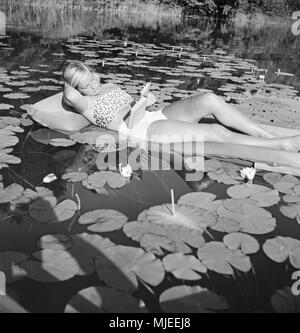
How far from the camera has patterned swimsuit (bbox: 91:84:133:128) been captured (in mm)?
2967

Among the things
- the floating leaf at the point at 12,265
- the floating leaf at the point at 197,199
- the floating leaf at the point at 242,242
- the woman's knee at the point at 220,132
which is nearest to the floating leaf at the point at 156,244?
the floating leaf at the point at 242,242

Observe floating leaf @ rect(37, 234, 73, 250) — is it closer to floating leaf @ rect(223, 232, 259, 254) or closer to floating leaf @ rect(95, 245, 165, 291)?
floating leaf @ rect(95, 245, 165, 291)

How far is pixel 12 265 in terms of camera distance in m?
1.50

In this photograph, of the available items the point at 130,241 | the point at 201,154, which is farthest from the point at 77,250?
the point at 201,154

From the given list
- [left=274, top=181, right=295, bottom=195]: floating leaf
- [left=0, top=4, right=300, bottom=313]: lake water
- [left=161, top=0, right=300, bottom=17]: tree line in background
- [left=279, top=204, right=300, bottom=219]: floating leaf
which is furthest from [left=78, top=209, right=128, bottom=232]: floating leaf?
[left=161, top=0, right=300, bottom=17]: tree line in background

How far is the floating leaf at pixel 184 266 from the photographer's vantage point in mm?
1499

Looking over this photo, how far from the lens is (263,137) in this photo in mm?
2779

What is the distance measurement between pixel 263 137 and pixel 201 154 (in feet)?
1.67

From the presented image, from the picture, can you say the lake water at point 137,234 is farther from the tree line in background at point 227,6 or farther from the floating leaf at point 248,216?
the tree line in background at point 227,6

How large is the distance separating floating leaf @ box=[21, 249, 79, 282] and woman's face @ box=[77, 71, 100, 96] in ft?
5.22

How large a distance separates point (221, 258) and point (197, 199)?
1.75 feet

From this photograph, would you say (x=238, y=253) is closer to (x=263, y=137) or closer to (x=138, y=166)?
(x=138, y=166)

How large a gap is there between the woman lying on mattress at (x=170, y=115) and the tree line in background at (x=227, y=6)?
21.1 m
